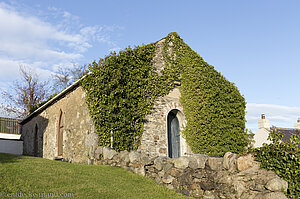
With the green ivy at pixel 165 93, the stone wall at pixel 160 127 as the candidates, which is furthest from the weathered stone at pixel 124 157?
the stone wall at pixel 160 127

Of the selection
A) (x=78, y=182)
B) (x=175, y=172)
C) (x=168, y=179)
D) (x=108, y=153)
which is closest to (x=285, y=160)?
(x=175, y=172)

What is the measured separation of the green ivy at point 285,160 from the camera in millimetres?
5992

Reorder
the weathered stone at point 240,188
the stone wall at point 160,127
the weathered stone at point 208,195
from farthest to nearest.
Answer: the stone wall at point 160,127
the weathered stone at point 208,195
the weathered stone at point 240,188

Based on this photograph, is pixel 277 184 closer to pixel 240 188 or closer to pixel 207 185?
pixel 240 188

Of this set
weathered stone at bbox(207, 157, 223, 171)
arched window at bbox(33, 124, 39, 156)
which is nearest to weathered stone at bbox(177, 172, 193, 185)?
weathered stone at bbox(207, 157, 223, 171)

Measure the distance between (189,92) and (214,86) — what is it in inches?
61.0

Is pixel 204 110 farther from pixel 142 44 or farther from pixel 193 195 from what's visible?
pixel 193 195

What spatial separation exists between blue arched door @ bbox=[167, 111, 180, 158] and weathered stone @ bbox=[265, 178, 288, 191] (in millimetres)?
7365

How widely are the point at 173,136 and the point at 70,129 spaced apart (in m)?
5.27

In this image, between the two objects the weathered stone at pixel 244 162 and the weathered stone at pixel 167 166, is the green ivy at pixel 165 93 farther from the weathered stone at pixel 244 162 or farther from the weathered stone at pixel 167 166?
the weathered stone at pixel 244 162

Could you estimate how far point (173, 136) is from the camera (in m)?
13.4

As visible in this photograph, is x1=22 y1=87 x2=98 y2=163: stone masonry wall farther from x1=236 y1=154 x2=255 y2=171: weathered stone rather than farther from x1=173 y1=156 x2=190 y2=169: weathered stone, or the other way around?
x1=236 y1=154 x2=255 y2=171: weathered stone

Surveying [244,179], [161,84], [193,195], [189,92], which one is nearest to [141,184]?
[193,195]

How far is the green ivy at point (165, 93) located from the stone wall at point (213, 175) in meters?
2.38
